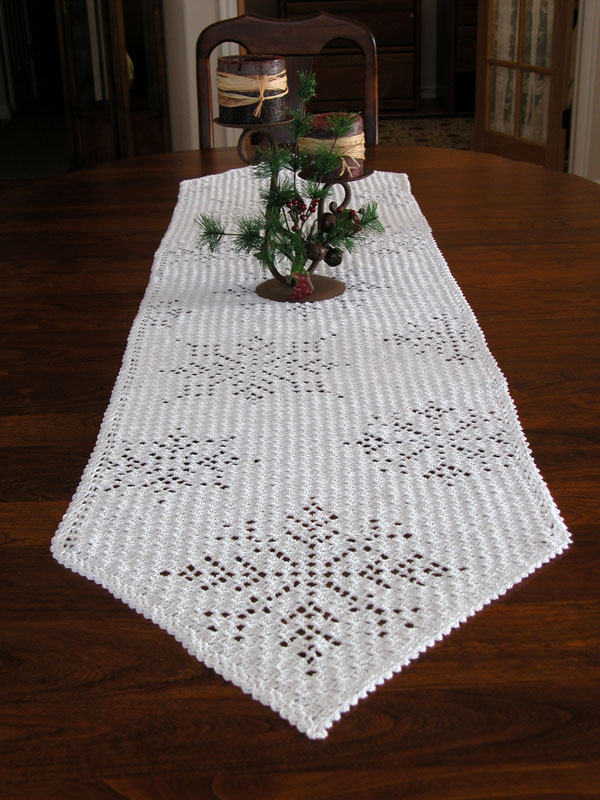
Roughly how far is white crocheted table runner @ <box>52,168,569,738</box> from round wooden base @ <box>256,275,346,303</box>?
2cm

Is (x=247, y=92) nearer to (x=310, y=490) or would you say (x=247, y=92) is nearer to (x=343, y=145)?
(x=343, y=145)

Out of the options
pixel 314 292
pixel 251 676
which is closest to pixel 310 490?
pixel 251 676

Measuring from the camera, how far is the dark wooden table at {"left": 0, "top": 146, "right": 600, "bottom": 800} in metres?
0.57

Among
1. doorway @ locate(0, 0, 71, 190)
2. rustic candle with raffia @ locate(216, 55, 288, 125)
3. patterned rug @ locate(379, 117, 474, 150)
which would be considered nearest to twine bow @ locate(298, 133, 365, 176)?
rustic candle with raffia @ locate(216, 55, 288, 125)

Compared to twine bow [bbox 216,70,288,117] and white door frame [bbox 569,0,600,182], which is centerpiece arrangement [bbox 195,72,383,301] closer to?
twine bow [bbox 216,70,288,117]

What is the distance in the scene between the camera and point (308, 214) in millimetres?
1276

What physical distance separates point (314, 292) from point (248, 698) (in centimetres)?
77

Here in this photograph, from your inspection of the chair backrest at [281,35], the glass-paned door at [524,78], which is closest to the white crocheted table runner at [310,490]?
the chair backrest at [281,35]

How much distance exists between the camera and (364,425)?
0.98 metres

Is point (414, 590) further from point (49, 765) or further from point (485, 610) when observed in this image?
point (49, 765)

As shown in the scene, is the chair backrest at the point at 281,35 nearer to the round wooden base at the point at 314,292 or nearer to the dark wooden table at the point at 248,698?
the round wooden base at the point at 314,292

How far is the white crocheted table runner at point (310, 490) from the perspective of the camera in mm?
689

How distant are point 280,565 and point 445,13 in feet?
19.6

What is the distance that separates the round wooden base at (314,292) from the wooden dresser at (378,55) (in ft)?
15.5
